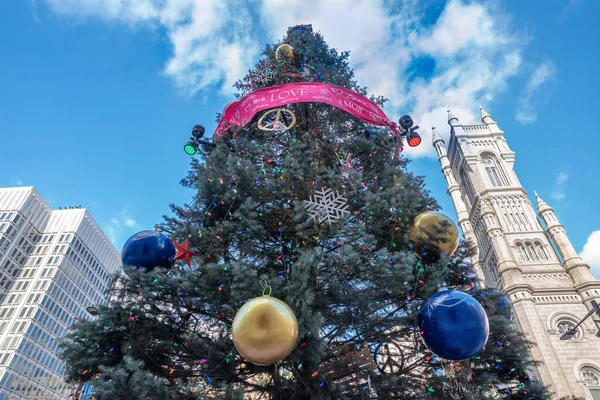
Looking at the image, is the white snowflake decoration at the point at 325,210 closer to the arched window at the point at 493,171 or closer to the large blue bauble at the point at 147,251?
the large blue bauble at the point at 147,251

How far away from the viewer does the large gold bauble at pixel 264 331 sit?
3.05 metres

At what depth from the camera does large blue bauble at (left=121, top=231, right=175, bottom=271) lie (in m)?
4.70

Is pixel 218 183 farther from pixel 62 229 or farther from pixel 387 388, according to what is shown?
pixel 62 229

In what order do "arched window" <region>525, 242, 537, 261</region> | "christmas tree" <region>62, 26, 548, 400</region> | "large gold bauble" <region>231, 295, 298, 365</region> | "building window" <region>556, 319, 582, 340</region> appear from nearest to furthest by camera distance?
"large gold bauble" <region>231, 295, 298, 365</region>
"christmas tree" <region>62, 26, 548, 400</region>
"building window" <region>556, 319, 582, 340</region>
"arched window" <region>525, 242, 537, 261</region>

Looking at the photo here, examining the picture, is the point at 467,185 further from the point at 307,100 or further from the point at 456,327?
the point at 456,327

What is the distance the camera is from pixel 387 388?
176 inches

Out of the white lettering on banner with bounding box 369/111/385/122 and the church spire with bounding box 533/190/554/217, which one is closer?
the white lettering on banner with bounding box 369/111/385/122

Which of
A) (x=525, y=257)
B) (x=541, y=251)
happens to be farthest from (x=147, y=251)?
(x=541, y=251)

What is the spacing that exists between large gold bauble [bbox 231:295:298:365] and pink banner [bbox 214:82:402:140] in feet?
14.4

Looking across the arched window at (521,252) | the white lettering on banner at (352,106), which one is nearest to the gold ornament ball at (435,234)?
the white lettering on banner at (352,106)

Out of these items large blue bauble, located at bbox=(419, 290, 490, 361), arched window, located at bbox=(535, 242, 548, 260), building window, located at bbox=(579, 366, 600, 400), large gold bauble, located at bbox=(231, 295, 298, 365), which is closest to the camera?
large gold bauble, located at bbox=(231, 295, 298, 365)

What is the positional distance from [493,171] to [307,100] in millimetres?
34636

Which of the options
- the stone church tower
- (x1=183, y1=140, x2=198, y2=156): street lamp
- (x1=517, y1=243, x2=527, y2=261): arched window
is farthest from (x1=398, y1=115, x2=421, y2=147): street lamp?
(x1=517, y1=243, x2=527, y2=261): arched window

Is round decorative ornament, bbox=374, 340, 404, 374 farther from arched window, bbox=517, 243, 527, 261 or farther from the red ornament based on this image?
arched window, bbox=517, 243, 527, 261
